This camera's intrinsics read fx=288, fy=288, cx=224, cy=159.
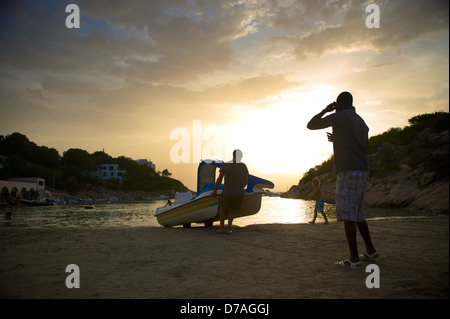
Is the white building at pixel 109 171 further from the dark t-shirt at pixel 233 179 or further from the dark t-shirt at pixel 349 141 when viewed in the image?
the dark t-shirt at pixel 349 141

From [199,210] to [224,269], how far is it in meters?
5.06

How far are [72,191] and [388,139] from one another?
291 ft

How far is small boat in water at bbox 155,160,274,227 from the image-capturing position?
27.8 ft

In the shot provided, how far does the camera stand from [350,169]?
3.78 m

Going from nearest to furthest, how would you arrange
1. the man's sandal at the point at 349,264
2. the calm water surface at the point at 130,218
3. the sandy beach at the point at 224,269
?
1. the sandy beach at the point at 224,269
2. the man's sandal at the point at 349,264
3. the calm water surface at the point at 130,218

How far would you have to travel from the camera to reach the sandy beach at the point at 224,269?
2.71 m

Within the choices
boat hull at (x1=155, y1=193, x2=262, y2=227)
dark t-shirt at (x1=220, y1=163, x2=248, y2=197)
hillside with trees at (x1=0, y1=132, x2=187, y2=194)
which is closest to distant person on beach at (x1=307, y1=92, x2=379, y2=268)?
dark t-shirt at (x1=220, y1=163, x2=248, y2=197)

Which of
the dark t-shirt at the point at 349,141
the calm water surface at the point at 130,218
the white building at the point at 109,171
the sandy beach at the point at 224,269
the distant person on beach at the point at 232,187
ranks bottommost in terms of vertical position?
the calm water surface at the point at 130,218

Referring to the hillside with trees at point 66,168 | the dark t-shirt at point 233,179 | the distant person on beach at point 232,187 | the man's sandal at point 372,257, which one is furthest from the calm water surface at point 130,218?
the hillside with trees at point 66,168

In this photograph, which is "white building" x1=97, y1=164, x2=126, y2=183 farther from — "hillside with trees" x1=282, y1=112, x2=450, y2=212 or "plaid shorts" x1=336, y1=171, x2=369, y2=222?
"plaid shorts" x1=336, y1=171, x2=369, y2=222

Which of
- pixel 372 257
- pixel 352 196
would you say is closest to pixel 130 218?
pixel 372 257

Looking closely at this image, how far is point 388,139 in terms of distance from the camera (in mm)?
40281
